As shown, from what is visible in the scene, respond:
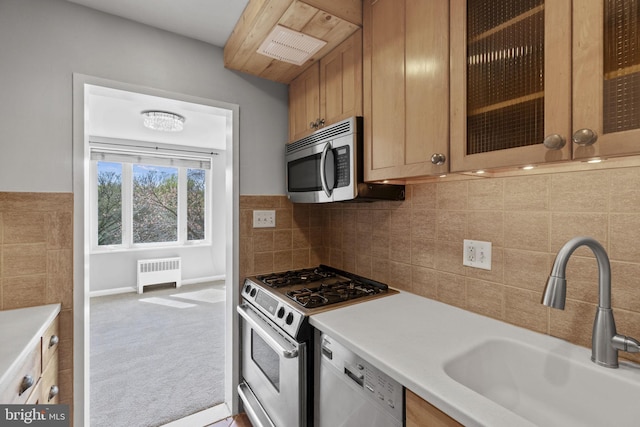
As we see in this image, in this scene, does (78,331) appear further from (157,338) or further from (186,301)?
(186,301)

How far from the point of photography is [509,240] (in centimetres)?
118

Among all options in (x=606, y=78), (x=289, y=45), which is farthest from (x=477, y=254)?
(x=289, y=45)

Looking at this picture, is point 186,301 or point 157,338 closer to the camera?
point 157,338

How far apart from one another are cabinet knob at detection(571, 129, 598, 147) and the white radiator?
5.22 metres

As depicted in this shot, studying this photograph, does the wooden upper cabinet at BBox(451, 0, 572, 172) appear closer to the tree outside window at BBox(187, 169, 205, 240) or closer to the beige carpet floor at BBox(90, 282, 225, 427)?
the beige carpet floor at BBox(90, 282, 225, 427)

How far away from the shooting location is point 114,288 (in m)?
4.52

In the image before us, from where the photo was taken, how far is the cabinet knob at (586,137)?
698 millimetres

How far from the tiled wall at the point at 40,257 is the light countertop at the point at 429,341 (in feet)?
4.29

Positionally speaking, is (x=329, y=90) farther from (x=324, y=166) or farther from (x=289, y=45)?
(x=324, y=166)

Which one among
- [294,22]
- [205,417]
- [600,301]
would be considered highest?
[294,22]

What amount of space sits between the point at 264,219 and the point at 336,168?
0.75 metres

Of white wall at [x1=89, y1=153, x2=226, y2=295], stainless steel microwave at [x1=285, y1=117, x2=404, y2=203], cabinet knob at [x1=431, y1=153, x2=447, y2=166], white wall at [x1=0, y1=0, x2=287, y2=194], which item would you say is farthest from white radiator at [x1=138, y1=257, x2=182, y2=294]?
cabinet knob at [x1=431, y1=153, x2=447, y2=166]

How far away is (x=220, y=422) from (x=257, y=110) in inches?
81.0

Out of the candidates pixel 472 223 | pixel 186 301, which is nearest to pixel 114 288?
pixel 186 301
